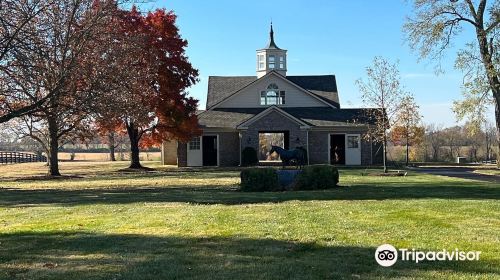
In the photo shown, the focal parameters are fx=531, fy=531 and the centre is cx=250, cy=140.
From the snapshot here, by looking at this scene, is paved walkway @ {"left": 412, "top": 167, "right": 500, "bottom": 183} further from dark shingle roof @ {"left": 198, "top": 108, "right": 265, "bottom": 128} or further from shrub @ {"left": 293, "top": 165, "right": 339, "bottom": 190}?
dark shingle roof @ {"left": 198, "top": 108, "right": 265, "bottom": 128}

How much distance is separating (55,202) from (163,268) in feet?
33.4

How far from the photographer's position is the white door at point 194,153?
4031 centimetres

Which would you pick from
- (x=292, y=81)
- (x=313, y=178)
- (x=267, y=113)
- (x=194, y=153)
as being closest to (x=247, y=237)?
(x=313, y=178)

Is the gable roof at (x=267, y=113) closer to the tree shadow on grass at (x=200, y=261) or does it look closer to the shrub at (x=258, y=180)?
the shrub at (x=258, y=180)

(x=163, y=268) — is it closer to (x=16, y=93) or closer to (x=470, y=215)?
(x=470, y=215)

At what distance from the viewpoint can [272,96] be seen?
141ft

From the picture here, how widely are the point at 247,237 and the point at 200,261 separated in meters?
1.74

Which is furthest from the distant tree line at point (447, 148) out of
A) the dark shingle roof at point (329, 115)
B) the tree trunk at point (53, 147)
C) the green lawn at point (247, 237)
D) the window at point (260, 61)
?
the green lawn at point (247, 237)

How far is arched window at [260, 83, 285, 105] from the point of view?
140 feet

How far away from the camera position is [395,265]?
255 inches

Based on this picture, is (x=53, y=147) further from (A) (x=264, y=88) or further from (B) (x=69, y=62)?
(A) (x=264, y=88)

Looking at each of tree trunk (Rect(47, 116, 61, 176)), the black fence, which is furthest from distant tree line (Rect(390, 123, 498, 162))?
the black fence

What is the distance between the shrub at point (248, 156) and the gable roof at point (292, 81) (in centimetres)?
688

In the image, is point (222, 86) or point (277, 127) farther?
point (222, 86)
